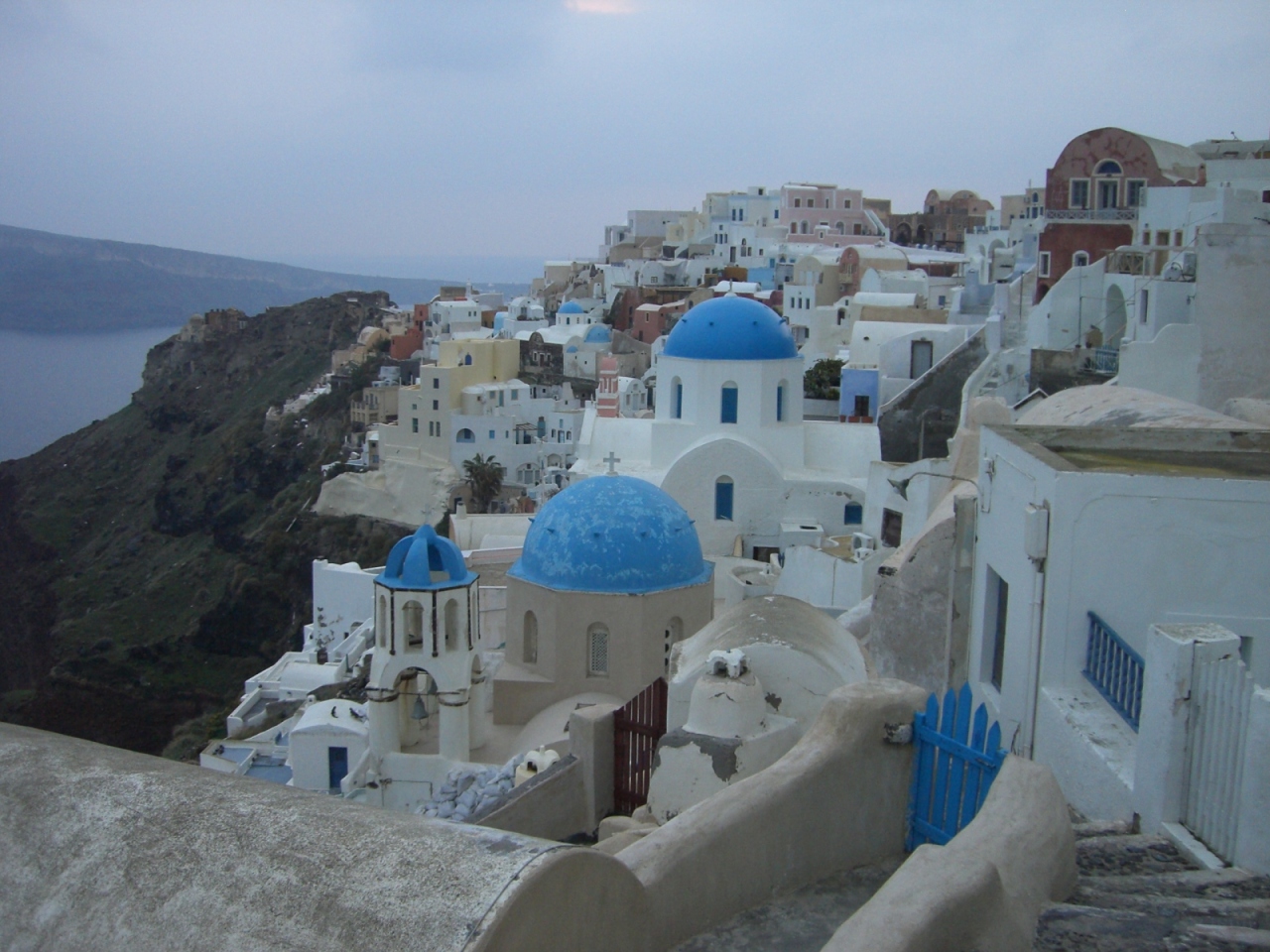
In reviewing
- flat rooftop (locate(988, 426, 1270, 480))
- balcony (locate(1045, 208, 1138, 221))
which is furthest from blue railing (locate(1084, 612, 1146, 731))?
balcony (locate(1045, 208, 1138, 221))

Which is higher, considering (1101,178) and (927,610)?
(1101,178)

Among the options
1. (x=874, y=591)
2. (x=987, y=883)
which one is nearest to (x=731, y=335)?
(x=874, y=591)

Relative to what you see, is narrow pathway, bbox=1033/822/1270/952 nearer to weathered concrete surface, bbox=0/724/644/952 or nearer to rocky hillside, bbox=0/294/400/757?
weathered concrete surface, bbox=0/724/644/952

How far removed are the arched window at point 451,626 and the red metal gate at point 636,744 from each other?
5.38 meters

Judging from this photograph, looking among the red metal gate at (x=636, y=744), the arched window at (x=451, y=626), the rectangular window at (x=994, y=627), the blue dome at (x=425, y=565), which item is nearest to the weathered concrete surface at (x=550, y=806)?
the red metal gate at (x=636, y=744)

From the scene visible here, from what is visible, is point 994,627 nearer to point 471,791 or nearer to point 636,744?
point 636,744

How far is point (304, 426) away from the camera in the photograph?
187 ft

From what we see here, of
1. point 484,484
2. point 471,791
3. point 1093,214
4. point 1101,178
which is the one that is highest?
point 1101,178

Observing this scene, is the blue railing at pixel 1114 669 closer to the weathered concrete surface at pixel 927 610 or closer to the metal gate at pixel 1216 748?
the metal gate at pixel 1216 748

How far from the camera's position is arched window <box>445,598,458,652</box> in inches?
518

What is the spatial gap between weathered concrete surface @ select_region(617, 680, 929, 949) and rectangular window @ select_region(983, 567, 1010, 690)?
2387 mm

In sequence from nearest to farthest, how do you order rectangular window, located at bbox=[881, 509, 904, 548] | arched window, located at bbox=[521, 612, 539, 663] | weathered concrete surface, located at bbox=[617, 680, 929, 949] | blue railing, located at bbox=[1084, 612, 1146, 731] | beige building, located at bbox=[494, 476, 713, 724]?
1. weathered concrete surface, located at bbox=[617, 680, 929, 949]
2. blue railing, located at bbox=[1084, 612, 1146, 731]
3. beige building, located at bbox=[494, 476, 713, 724]
4. arched window, located at bbox=[521, 612, 539, 663]
5. rectangular window, located at bbox=[881, 509, 904, 548]

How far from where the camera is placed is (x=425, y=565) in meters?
13.1

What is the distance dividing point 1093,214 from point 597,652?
61.4 feet
